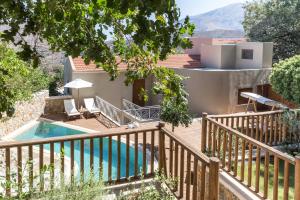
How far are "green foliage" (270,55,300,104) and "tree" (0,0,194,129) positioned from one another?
12.6m

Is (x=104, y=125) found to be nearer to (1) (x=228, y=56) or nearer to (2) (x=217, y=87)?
(2) (x=217, y=87)

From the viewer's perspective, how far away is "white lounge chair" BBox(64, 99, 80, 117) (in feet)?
66.1

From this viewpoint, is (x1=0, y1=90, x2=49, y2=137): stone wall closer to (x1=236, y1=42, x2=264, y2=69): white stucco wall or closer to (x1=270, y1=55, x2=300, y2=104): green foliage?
(x1=270, y1=55, x2=300, y2=104): green foliage

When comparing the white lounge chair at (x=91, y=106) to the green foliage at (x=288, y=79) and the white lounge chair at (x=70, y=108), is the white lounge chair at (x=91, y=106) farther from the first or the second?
the green foliage at (x=288, y=79)

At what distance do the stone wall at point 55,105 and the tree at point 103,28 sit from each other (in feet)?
57.9

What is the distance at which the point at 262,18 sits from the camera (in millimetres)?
29625

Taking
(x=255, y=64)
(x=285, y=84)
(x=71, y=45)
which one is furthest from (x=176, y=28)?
(x=255, y=64)

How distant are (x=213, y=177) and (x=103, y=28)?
102 inches

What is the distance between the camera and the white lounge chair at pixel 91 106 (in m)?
20.9

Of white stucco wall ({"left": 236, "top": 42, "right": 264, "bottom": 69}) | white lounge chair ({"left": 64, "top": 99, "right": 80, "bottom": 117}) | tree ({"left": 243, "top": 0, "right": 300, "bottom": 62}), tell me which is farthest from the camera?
tree ({"left": 243, "top": 0, "right": 300, "bottom": 62})

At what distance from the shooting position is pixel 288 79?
15.7m

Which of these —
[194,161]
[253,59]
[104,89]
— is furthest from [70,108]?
[194,161]

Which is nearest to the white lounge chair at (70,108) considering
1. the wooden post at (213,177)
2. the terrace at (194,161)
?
the terrace at (194,161)

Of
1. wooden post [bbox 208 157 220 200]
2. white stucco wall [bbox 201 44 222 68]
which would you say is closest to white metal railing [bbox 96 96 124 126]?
white stucco wall [bbox 201 44 222 68]
